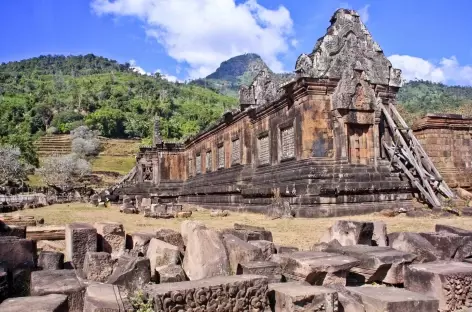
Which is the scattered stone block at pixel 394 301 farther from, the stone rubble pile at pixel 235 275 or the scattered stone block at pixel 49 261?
the scattered stone block at pixel 49 261

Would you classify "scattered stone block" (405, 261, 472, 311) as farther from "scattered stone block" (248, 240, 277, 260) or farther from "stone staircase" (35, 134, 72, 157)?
"stone staircase" (35, 134, 72, 157)

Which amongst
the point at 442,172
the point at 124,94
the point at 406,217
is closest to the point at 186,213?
the point at 406,217

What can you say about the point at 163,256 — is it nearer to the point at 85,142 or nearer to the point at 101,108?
the point at 85,142

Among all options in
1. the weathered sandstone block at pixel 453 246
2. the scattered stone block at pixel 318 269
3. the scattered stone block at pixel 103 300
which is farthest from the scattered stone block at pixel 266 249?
the weathered sandstone block at pixel 453 246

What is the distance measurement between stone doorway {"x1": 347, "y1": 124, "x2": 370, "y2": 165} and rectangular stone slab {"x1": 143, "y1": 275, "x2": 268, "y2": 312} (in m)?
8.99

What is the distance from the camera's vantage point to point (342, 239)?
6.23 m

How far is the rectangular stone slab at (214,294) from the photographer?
11.2 ft

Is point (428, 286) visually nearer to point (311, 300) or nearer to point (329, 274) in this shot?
point (329, 274)

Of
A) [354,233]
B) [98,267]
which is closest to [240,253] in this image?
[98,267]

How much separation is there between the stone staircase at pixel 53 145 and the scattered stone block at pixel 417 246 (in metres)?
74.5

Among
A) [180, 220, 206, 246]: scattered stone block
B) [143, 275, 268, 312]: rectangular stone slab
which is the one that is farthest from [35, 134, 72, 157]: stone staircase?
[143, 275, 268, 312]: rectangular stone slab

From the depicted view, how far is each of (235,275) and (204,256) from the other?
1.95 ft

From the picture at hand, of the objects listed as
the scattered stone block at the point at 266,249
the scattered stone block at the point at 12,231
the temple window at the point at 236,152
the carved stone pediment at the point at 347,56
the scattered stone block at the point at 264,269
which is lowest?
the scattered stone block at the point at 264,269

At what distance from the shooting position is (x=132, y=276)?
4.24m
